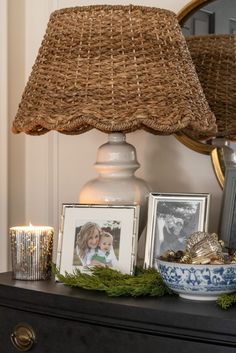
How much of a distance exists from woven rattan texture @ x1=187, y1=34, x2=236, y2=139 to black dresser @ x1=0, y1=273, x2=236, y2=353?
511 millimetres

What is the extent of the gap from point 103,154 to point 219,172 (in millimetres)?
303

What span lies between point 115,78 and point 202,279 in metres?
0.42

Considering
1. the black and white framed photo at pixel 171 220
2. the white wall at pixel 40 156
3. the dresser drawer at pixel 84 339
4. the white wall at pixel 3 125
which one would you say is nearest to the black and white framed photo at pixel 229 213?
the black and white framed photo at pixel 171 220

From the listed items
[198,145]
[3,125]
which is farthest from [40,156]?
[198,145]

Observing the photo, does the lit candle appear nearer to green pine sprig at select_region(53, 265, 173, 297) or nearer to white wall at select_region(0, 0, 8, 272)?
green pine sprig at select_region(53, 265, 173, 297)

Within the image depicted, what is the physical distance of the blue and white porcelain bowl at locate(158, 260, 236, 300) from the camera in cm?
110

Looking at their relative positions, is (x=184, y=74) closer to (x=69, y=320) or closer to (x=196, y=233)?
(x=196, y=233)

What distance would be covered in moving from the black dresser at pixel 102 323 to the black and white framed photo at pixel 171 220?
0.16 meters

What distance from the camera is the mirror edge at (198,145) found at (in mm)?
1554

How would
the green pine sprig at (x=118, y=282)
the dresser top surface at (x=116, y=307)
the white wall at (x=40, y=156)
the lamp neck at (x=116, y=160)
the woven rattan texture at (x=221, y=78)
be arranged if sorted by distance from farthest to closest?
the white wall at (x=40, y=156) < the woven rattan texture at (x=221, y=78) < the lamp neck at (x=116, y=160) < the green pine sprig at (x=118, y=282) < the dresser top surface at (x=116, y=307)

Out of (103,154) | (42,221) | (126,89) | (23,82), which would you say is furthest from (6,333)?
(23,82)

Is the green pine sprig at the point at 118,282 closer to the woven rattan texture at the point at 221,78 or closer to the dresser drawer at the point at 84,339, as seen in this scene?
the dresser drawer at the point at 84,339

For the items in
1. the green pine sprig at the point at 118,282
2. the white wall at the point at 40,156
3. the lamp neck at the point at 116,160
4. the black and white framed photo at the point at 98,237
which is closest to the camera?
the green pine sprig at the point at 118,282

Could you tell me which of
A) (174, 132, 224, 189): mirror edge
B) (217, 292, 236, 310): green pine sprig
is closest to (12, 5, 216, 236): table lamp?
(174, 132, 224, 189): mirror edge
